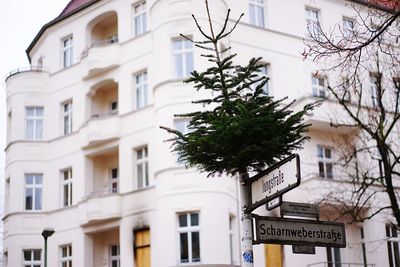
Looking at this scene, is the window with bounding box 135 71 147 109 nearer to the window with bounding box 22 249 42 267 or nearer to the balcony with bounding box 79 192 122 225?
the balcony with bounding box 79 192 122 225

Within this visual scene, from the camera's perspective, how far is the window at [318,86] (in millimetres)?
32969

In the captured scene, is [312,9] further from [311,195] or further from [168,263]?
[168,263]

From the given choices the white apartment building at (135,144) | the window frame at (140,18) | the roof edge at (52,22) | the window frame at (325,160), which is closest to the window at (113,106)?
the white apartment building at (135,144)

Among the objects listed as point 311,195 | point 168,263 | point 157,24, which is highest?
point 157,24

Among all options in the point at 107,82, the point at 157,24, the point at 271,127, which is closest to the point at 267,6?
the point at 157,24

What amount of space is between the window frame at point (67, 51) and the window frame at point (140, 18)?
14.1 feet

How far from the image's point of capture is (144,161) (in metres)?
30.6

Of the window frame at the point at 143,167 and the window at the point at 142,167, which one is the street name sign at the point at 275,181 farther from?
the window at the point at 142,167

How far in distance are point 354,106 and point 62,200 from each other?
45.1 feet

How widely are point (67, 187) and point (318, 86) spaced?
12316 millimetres

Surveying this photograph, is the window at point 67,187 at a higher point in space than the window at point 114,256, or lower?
higher

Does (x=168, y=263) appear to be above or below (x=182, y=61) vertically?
below

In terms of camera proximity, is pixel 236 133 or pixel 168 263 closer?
pixel 236 133

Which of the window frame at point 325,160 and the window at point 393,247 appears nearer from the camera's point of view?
the window frame at point 325,160
